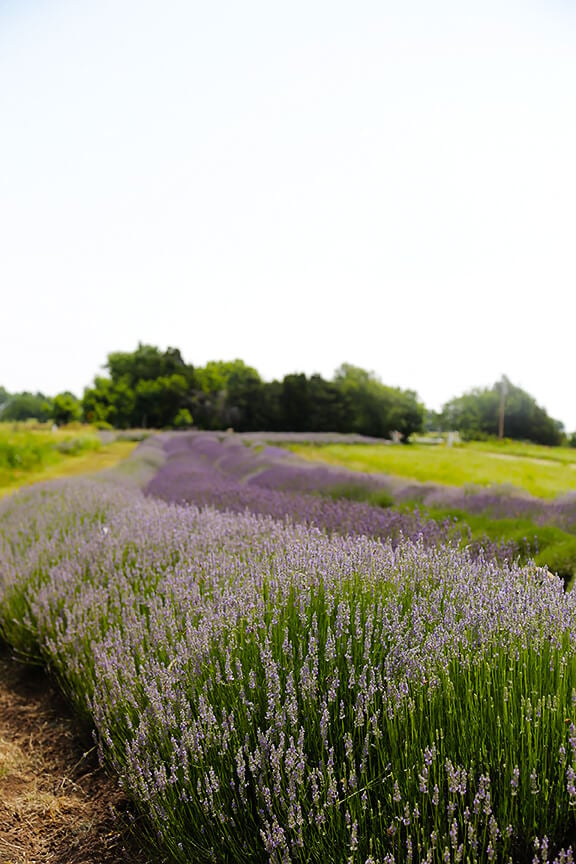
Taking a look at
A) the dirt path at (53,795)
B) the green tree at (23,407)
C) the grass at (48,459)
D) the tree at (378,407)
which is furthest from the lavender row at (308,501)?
the green tree at (23,407)

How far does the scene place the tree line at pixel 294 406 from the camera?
38.4m

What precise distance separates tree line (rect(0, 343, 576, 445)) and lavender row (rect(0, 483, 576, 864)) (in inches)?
1255

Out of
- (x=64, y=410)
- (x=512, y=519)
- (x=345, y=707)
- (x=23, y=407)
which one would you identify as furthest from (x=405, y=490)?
(x=23, y=407)

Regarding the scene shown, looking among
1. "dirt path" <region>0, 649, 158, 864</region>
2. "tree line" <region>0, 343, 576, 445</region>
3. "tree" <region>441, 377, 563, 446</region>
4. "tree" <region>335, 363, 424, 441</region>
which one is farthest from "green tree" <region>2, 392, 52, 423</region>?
"dirt path" <region>0, 649, 158, 864</region>

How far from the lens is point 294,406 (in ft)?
134

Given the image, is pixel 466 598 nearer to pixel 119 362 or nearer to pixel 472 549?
pixel 472 549

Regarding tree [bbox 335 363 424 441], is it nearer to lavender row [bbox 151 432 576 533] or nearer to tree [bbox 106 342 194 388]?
tree [bbox 106 342 194 388]

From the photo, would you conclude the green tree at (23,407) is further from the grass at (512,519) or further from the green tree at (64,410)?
the grass at (512,519)

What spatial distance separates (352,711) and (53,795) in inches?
65.8

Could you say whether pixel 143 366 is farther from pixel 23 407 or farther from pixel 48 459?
pixel 48 459

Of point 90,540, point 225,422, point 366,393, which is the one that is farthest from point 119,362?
point 90,540

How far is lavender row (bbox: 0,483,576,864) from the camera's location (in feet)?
5.21

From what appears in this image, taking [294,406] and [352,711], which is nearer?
[352,711]

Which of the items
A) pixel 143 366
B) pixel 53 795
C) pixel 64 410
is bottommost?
pixel 53 795
